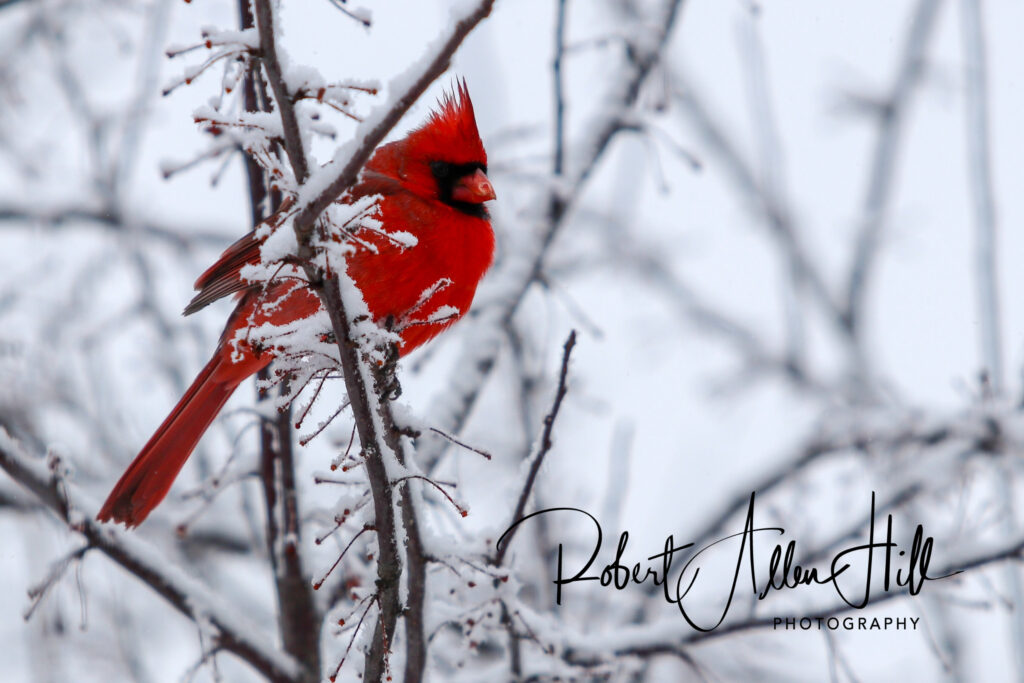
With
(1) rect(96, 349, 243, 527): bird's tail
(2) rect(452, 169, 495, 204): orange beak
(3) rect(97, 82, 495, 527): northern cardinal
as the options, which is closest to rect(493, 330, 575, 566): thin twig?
(3) rect(97, 82, 495, 527): northern cardinal

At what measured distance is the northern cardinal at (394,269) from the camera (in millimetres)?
2311

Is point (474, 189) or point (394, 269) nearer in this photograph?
point (394, 269)

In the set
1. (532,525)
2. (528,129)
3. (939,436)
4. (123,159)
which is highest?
(123,159)

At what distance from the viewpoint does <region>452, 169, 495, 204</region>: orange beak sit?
267cm

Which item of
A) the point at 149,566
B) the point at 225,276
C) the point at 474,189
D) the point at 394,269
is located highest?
the point at 474,189

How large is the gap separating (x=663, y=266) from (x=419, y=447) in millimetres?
4179

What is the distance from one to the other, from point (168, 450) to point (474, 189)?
1.03m

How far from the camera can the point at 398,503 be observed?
1.55 meters

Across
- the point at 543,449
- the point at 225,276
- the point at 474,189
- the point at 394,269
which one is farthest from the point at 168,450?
the point at 543,449

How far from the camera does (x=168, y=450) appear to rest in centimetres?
245

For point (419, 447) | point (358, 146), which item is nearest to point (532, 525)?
point (419, 447)

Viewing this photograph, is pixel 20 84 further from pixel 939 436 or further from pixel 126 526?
pixel 939 436

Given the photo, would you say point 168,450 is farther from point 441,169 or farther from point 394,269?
point 441,169

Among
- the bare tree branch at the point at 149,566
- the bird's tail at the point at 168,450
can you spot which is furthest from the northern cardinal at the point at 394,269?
the bare tree branch at the point at 149,566
